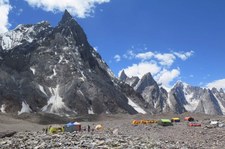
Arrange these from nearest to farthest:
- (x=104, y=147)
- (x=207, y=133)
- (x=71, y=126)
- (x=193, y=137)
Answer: (x=104, y=147)
(x=193, y=137)
(x=207, y=133)
(x=71, y=126)

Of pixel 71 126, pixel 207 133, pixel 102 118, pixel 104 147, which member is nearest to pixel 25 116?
pixel 102 118

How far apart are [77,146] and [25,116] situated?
362 ft

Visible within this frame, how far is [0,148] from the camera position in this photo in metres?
31.6

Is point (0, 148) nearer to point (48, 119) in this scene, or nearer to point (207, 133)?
point (207, 133)

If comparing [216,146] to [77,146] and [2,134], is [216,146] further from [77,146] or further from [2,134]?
[2,134]

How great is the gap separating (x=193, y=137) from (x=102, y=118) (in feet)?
346

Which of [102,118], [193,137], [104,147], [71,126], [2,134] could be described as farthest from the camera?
[102,118]

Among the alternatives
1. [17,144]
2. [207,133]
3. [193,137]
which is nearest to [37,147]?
[17,144]

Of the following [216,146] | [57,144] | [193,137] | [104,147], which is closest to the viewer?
[104,147]

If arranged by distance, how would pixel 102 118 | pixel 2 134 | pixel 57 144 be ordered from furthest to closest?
pixel 102 118
pixel 2 134
pixel 57 144

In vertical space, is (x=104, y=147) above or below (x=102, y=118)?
below

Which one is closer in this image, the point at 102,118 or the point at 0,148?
the point at 0,148

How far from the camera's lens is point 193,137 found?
5047cm

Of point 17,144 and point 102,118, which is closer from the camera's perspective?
point 17,144
